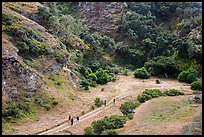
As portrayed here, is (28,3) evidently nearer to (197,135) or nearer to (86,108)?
(86,108)

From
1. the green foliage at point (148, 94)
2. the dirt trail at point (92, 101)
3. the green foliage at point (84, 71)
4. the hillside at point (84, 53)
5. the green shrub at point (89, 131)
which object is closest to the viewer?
the green shrub at point (89, 131)

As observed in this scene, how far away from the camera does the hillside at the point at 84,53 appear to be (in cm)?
4184

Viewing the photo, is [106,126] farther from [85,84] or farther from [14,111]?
[85,84]

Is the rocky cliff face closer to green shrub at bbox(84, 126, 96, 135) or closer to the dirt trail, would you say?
the dirt trail

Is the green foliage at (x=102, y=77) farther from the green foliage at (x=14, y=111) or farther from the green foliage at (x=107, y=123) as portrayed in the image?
the green foliage at (x=14, y=111)

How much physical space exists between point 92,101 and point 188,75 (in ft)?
66.0

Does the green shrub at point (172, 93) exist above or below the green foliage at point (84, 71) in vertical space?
below

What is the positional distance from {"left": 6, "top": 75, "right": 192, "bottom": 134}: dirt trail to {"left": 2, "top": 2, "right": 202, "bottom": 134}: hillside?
11 cm

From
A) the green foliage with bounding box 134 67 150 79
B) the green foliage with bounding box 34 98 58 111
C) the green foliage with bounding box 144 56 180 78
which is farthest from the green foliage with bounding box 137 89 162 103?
the green foliage with bounding box 144 56 180 78

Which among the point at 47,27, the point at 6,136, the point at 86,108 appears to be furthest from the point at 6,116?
the point at 47,27

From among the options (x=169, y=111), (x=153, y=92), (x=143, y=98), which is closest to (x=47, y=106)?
(x=143, y=98)

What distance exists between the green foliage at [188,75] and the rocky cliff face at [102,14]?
A: 27.3m

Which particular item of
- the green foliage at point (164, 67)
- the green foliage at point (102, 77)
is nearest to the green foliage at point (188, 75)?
the green foliage at point (164, 67)

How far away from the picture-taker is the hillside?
1647 inches
